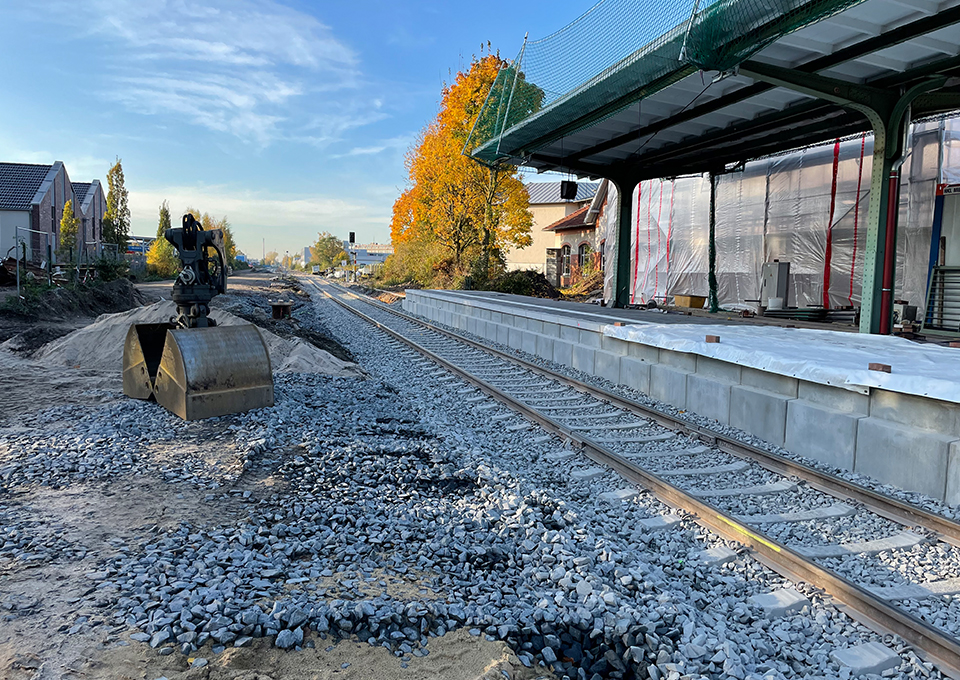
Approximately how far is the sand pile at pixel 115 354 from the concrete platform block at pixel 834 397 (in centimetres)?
717

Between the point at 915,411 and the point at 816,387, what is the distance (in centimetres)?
105

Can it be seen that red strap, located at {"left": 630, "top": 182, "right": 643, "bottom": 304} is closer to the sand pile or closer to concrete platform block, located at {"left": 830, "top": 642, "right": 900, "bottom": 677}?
the sand pile

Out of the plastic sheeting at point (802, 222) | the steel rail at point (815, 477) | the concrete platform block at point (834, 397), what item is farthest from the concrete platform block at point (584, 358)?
the plastic sheeting at point (802, 222)

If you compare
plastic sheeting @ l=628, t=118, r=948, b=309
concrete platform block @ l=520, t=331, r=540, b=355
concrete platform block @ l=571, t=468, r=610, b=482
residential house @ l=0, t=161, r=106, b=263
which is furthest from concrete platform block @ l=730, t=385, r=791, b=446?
residential house @ l=0, t=161, r=106, b=263

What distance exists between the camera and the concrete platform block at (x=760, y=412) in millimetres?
6840

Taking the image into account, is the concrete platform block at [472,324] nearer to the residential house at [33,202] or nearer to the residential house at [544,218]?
the residential house at [544,218]

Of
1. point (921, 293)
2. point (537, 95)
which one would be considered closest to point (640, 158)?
point (537, 95)

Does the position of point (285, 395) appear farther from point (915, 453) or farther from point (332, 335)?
point (332, 335)

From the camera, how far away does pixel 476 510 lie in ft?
15.7

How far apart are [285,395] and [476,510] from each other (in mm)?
4630

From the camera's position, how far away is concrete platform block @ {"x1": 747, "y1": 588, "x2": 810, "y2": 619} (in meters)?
3.60

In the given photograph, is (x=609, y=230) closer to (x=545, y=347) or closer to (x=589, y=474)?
(x=545, y=347)

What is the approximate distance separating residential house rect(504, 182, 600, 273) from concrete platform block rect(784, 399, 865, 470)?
139 feet

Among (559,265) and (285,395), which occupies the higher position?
(559,265)
